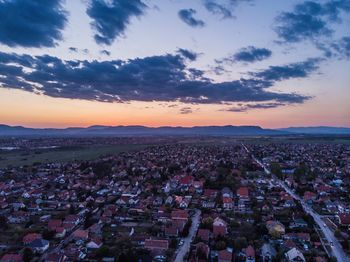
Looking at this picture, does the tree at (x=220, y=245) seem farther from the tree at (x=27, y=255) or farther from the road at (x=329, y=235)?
the tree at (x=27, y=255)

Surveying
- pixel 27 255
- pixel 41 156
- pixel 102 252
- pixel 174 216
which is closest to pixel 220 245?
pixel 174 216

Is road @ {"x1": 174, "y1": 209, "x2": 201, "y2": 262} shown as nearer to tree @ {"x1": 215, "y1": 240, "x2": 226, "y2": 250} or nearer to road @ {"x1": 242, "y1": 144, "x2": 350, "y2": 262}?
tree @ {"x1": 215, "y1": 240, "x2": 226, "y2": 250}

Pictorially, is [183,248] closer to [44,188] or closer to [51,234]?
[51,234]

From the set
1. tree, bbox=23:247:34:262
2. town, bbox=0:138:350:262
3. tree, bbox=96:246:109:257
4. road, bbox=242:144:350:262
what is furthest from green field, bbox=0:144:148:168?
road, bbox=242:144:350:262

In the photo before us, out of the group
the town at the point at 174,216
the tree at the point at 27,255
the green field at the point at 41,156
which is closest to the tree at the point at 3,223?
the town at the point at 174,216

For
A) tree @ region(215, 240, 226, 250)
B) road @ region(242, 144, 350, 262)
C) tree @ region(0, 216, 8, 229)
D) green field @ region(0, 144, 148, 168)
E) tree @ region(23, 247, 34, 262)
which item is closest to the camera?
tree @ region(23, 247, 34, 262)
